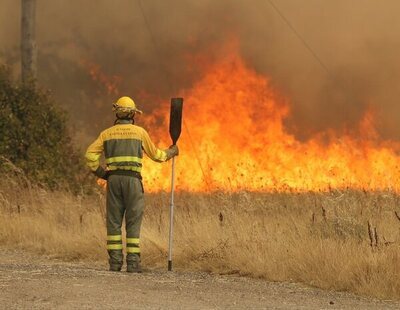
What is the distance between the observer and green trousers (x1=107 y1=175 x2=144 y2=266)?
453 inches

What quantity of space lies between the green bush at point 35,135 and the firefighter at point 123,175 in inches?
327

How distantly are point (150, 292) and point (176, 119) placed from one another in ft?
10.8

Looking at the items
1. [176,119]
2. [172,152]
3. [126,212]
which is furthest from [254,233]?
[126,212]

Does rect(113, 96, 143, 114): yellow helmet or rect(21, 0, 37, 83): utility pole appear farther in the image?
rect(21, 0, 37, 83): utility pole

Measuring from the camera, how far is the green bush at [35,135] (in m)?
20.0

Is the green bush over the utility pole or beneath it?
beneath

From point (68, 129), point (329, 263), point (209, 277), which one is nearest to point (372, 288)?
point (329, 263)

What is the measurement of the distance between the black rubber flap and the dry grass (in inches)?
62.0

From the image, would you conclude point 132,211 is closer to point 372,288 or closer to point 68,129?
point 372,288

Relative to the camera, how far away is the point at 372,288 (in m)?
10.3

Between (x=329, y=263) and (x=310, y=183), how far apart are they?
5945 mm

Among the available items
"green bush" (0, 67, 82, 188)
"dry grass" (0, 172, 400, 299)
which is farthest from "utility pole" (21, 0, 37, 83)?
"dry grass" (0, 172, 400, 299)

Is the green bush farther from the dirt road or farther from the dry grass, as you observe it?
the dirt road

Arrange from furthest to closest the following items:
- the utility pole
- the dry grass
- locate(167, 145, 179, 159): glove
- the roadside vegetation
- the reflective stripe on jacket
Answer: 1. the utility pole
2. locate(167, 145, 179, 159): glove
3. the reflective stripe on jacket
4. the roadside vegetation
5. the dry grass
